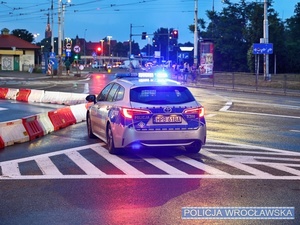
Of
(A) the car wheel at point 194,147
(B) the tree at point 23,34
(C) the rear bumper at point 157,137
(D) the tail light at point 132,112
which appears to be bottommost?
(A) the car wheel at point 194,147

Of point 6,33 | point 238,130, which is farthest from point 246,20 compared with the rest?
point 238,130

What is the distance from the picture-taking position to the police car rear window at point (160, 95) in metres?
10.4

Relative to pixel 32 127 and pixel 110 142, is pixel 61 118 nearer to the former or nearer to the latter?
pixel 32 127

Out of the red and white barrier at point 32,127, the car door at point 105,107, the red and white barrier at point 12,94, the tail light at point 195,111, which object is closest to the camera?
the tail light at point 195,111

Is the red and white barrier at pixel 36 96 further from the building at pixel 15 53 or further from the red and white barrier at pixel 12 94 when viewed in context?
the building at pixel 15 53

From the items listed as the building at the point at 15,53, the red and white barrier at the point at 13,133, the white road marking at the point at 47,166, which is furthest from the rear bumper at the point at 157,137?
the building at the point at 15,53

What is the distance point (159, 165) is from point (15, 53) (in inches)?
2836

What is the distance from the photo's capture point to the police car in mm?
10117

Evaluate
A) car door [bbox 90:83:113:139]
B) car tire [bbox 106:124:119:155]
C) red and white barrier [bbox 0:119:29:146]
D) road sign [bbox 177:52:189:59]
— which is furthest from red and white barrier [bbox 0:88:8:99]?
road sign [bbox 177:52:189:59]

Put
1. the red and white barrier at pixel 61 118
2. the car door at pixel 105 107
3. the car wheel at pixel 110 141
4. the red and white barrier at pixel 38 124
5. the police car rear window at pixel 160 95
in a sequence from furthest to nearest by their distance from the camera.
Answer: the red and white barrier at pixel 61 118 → the red and white barrier at pixel 38 124 → the car door at pixel 105 107 → the car wheel at pixel 110 141 → the police car rear window at pixel 160 95

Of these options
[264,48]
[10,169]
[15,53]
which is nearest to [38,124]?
[10,169]

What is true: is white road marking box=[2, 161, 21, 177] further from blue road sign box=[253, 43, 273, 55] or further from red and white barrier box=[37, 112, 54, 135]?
blue road sign box=[253, 43, 273, 55]

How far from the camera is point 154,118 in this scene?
10117 mm

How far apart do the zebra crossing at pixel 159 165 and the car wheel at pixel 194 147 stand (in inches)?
4.4
